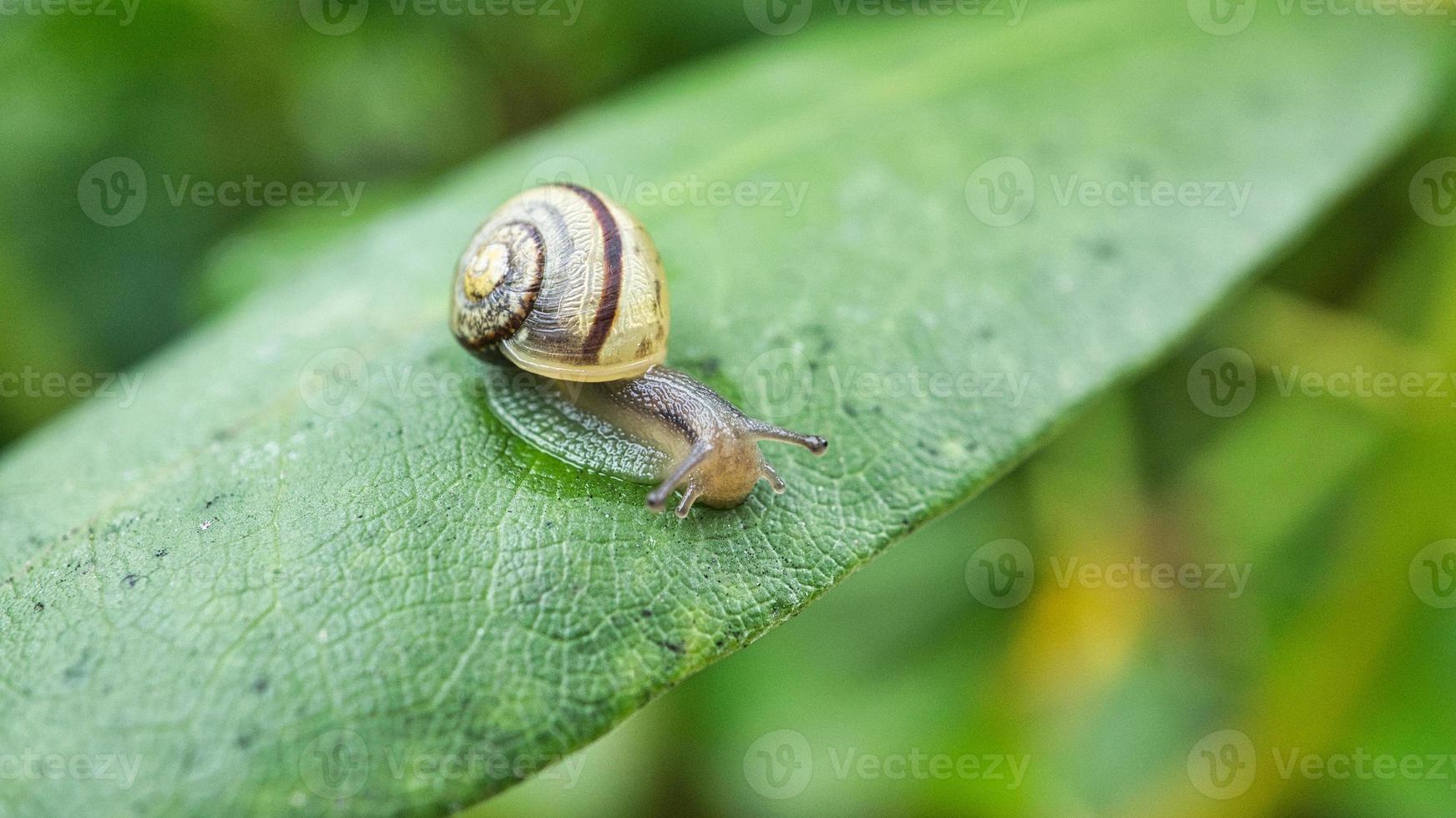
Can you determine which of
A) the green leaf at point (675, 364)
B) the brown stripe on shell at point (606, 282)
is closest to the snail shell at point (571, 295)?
the brown stripe on shell at point (606, 282)

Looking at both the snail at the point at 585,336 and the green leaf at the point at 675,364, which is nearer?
the green leaf at the point at 675,364

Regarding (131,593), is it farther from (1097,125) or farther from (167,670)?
(1097,125)

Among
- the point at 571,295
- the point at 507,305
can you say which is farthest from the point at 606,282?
the point at 507,305

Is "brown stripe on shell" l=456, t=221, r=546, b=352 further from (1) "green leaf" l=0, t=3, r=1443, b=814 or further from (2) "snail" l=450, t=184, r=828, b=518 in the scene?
(1) "green leaf" l=0, t=3, r=1443, b=814

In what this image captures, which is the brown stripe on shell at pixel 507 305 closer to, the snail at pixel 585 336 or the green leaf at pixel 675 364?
the snail at pixel 585 336

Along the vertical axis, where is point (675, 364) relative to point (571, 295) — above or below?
below

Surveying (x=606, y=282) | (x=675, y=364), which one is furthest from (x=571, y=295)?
(x=675, y=364)

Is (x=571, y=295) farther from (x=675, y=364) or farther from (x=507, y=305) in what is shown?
(x=675, y=364)
